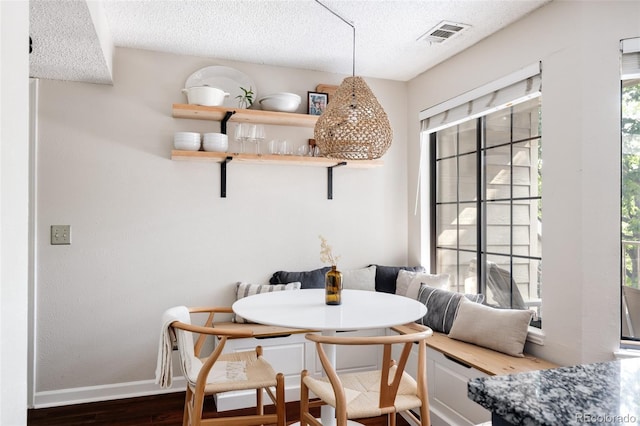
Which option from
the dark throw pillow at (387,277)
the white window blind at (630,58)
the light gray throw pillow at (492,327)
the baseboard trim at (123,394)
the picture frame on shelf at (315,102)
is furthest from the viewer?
the dark throw pillow at (387,277)

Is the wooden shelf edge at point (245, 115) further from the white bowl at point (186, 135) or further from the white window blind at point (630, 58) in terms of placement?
the white window blind at point (630, 58)

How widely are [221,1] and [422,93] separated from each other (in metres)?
1.90

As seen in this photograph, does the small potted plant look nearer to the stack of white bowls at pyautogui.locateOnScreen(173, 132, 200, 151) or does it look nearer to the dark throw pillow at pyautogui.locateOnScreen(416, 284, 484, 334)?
the stack of white bowls at pyautogui.locateOnScreen(173, 132, 200, 151)

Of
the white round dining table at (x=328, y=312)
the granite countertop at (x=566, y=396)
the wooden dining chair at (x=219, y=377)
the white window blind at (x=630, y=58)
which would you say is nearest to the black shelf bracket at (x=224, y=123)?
the white round dining table at (x=328, y=312)

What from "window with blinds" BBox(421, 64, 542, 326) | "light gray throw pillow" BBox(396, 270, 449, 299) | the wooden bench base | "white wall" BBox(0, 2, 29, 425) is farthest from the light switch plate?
"window with blinds" BBox(421, 64, 542, 326)

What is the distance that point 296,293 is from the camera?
2.71 metres

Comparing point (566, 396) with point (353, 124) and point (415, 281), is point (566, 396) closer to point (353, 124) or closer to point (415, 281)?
point (353, 124)

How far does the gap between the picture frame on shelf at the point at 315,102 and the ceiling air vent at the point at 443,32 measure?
92 centimetres

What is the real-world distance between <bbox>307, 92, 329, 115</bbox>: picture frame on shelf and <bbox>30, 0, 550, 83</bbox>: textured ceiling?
10.5 inches

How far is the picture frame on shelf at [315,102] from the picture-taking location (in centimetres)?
353

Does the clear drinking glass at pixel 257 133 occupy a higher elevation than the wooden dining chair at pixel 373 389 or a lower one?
higher

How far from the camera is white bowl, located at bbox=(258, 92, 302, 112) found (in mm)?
3307

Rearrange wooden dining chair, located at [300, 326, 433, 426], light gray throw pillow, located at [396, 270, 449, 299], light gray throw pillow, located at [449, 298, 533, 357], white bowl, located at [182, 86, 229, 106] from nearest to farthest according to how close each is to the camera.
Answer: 1. wooden dining chair, located at [300, 326, 433, 426]
2. light gray throw pillow, located at [449, 298, 533, 357]
3. white bowl, located at [182, 86, 229, 106]
4. light gray throw pillow, located at [396, 270, 449, 299]

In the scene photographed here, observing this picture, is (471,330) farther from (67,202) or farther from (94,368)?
(67,202)
